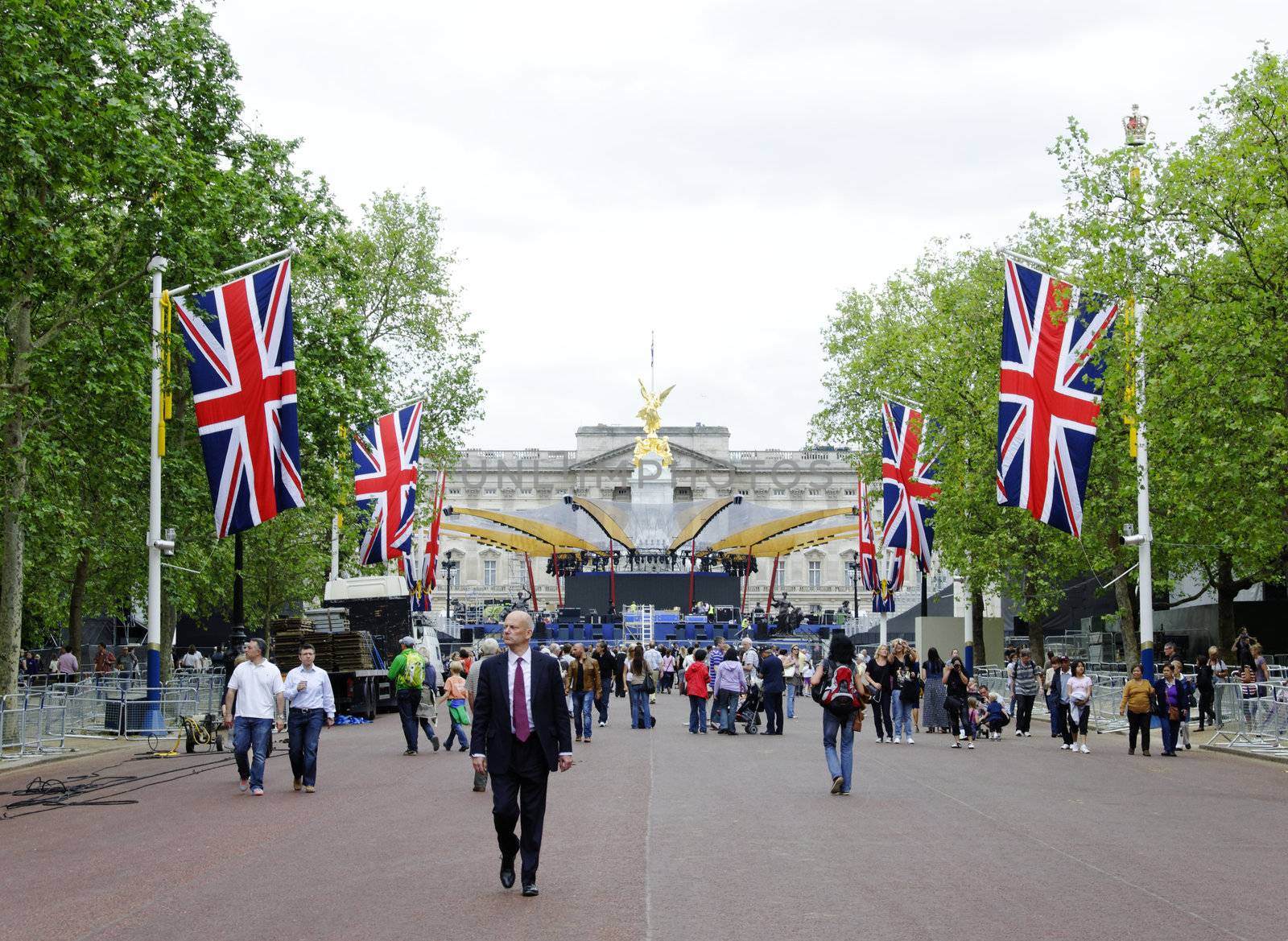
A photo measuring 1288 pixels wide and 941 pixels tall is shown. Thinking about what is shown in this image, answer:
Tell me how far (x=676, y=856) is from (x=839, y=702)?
16.1ft

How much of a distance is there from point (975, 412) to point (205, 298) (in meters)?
25.3

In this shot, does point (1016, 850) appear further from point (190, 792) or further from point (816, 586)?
point (816, 586)

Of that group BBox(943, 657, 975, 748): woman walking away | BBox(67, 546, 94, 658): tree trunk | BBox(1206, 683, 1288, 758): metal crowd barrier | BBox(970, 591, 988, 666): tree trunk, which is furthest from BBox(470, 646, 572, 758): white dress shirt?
BBox(970, 591, 988, 666): tree trunk

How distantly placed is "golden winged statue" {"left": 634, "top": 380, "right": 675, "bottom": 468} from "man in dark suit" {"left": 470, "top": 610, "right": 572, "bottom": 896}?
75.6 metres

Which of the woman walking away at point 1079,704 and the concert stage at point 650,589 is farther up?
the concert stage at point 650,589

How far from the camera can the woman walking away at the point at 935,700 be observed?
96.0 ft

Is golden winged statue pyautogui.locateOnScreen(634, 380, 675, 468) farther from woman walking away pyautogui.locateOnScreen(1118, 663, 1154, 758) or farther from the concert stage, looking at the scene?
woman walking away pyautogui.locateOnScreen(1118, 663, 1154, 758)

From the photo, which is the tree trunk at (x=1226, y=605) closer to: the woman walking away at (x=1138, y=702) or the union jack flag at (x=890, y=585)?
the union jack flag at (x=890, y=585)

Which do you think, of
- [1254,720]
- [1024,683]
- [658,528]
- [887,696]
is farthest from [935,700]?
[658,528]

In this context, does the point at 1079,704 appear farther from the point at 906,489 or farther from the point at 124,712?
the point at 124,712

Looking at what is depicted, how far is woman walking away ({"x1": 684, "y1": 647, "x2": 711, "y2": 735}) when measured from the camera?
1078 inches

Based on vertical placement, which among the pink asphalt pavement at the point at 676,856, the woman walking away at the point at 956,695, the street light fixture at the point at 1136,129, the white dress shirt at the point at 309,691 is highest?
the street light fixture at the point at 1136,129

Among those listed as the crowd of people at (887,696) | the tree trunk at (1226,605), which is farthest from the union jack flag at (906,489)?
the tree trunk at (1226,605)

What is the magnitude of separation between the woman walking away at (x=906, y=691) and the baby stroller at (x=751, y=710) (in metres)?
2.84
